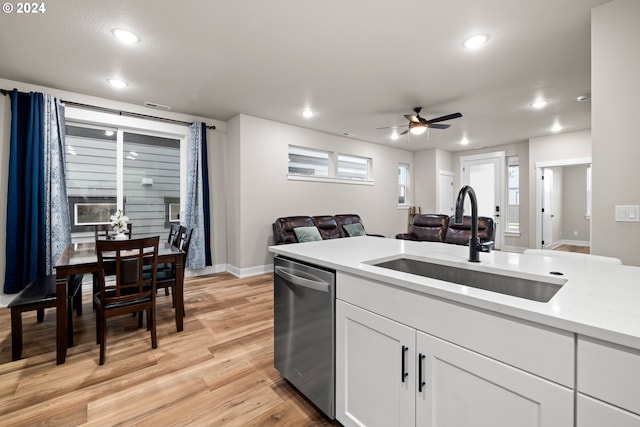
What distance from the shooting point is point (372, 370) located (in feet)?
4.28

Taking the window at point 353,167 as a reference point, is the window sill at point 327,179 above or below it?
below

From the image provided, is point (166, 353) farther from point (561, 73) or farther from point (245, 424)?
point (561, 73)

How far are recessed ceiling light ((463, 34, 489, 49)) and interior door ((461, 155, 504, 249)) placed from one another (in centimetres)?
554

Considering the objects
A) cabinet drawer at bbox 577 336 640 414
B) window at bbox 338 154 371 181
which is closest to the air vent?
window at bbox 338 154 371 181

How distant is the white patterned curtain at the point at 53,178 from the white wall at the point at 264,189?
223 centimetres

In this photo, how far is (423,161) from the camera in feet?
26.3

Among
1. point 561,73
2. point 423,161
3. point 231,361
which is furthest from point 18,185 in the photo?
point 423,161

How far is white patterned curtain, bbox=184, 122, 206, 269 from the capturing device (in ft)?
15.3

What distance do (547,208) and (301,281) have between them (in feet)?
25.3

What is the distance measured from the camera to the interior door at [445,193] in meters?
7.84

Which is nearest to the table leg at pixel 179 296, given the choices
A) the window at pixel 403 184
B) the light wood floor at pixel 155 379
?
the light wood floor at pixel 155 379

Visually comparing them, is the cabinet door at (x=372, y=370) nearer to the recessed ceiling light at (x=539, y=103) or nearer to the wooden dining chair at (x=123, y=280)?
the wooden dining chair at (x=123, y=280)

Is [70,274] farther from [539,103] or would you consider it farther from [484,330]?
[539,103]

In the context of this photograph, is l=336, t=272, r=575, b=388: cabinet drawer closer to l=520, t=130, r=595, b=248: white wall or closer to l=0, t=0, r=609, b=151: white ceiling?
l=0, t=0, r=609, b=151: white ceiling
